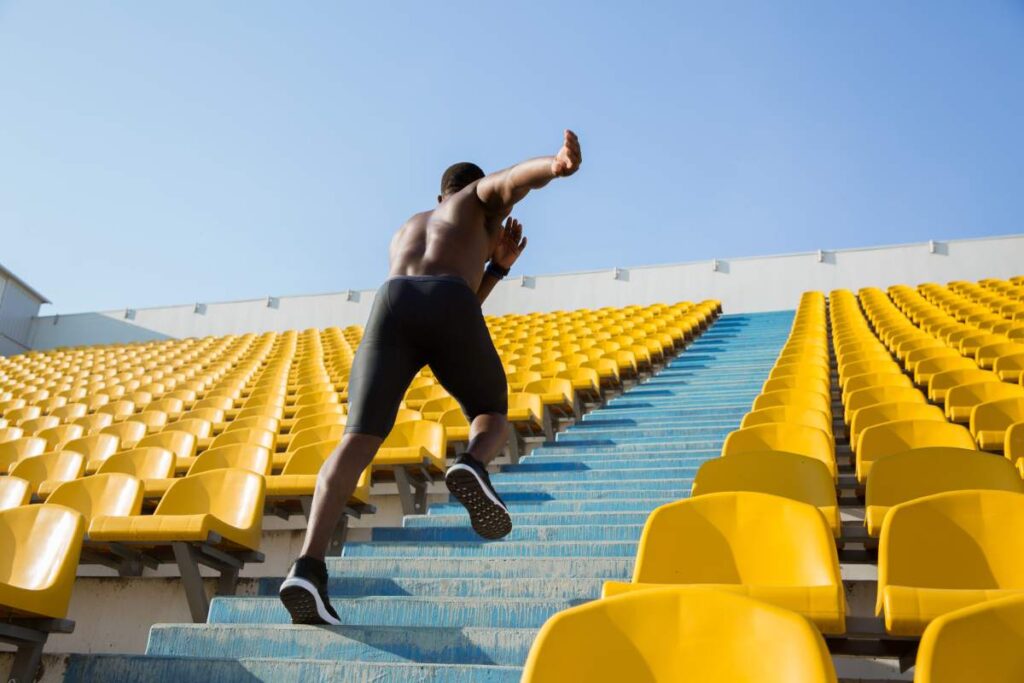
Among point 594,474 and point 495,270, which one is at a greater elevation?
point 495,270

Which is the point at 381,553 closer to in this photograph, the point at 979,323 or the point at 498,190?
the point at 498,190

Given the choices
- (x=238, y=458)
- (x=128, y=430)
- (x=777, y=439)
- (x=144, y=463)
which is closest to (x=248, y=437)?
(x=144, y=463)

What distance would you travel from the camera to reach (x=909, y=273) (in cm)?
1659

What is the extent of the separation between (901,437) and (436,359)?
2585 mm

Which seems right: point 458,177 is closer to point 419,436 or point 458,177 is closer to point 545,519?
point 545,519

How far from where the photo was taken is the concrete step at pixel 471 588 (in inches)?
124

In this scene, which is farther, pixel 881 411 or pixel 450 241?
pixel 881 411

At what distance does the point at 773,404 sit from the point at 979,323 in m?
4.92

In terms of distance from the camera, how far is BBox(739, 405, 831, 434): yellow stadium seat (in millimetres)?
4758


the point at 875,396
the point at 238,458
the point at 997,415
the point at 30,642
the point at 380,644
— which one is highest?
the point at 875,396

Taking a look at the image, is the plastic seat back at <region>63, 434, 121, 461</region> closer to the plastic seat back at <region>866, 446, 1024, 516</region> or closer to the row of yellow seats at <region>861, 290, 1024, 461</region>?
the plastic seat back at <region>866, 446, 1024, 516</region>

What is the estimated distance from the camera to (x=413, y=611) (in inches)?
122

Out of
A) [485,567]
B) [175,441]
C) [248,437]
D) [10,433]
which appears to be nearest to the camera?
[485,567]

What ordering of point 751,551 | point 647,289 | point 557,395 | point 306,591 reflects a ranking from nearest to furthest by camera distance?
point 306,591 < point 751,551 < point 557,395 < point 647,289
